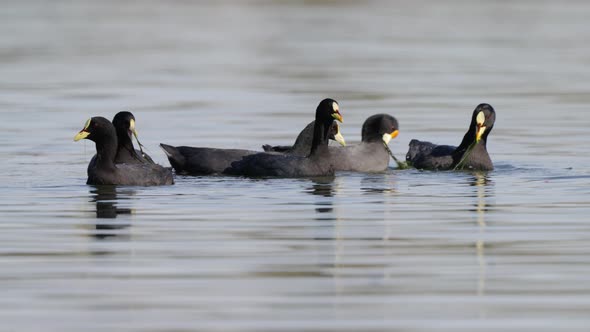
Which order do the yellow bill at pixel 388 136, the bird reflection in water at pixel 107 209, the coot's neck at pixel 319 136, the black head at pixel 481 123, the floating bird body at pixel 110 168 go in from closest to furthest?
the bird reflection in water at pixel 107 209
the floating bird body at pixel 110 168
the coot's neck at pixel 319 136
the black head at pixel 481 123
the yellow bill at pixel 388 136

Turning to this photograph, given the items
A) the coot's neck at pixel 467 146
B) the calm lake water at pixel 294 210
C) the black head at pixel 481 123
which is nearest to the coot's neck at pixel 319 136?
the calm lake water at pixel 294 210

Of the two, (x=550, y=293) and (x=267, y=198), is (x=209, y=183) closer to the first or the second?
(x=267, y=198)

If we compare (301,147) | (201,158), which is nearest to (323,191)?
(201,158)

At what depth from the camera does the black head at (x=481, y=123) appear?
18234 millimetres

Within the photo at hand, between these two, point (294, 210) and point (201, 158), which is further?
point (201, 158)

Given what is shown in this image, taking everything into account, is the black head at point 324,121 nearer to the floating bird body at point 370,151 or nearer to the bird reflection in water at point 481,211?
the floating bird body at point 370,151

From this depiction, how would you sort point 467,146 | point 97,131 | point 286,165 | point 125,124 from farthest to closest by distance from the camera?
point 467,146 < point 286,165 < point 125,124 < point 97,131

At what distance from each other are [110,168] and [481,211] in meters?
4.19

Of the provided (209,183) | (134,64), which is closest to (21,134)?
(209,183)

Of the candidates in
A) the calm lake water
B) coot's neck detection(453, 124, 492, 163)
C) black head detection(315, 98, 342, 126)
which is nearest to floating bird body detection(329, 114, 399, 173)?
black head detection(315, 98, 342, 126)

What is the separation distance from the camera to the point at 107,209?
46.4ft

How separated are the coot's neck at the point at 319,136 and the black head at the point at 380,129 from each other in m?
1.31

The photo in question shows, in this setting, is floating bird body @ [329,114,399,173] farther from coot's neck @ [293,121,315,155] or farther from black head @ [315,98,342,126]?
black head @ [315,98,342,126]

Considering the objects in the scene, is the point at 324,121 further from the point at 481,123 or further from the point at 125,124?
the point at 125,124
